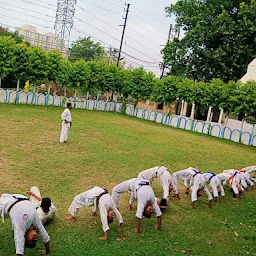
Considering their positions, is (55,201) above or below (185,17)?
below

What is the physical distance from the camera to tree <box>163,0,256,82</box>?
30.5m

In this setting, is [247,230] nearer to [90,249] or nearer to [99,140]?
[90,249]

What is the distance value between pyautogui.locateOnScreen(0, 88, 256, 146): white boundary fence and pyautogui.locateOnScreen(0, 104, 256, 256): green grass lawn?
641 cm

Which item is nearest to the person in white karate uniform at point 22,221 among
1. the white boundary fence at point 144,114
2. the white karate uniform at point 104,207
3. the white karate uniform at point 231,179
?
the white karate uniform at point 104,207

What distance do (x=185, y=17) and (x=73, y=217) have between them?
30149 mm

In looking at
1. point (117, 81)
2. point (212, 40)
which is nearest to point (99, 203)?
point (117, 81)

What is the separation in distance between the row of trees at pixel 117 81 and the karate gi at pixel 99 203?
1797 cm

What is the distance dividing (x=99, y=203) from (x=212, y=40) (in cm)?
2920

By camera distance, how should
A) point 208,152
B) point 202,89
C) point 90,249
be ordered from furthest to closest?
point 202,89 < point 208,152 < point 90,249

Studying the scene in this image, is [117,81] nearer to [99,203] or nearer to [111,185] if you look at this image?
[111,185]

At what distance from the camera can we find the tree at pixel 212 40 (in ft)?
100

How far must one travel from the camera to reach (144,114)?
29.5 metres

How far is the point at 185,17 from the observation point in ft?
108

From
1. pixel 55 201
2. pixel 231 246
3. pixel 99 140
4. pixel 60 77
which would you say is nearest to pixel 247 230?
pixel 231 246
